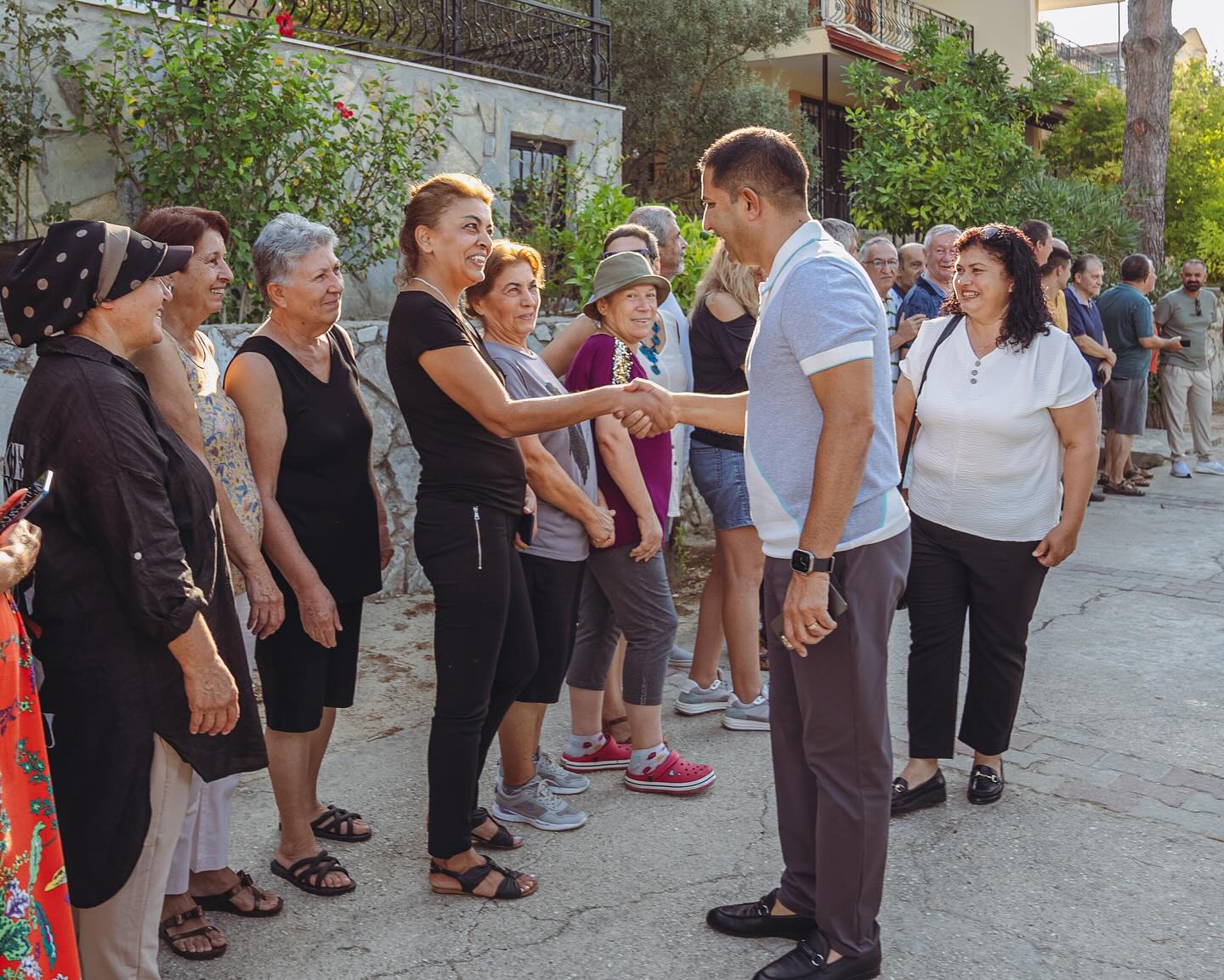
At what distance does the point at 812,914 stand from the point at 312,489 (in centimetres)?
193

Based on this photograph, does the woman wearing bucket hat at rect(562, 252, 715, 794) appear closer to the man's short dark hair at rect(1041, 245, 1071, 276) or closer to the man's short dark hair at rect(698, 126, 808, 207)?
the man's short dark hair at rect(698, 126, 808, 207)

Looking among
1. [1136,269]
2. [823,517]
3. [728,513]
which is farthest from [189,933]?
[1136,269]

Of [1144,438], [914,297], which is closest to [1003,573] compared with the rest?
[914,297]

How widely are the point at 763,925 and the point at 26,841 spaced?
199cm

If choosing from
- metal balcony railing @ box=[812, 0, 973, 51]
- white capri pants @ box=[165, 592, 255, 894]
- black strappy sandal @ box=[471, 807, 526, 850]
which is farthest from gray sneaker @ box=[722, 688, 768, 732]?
metal balcony railing @ box=[812, 0, 973, 51]

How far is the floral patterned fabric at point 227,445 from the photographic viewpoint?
3.49 metres

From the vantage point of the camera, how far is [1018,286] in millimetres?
4336

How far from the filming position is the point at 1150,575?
8.01 meters

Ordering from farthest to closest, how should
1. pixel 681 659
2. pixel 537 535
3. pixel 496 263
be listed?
pixel 681 659, pixel 537 535, pixel 496 263

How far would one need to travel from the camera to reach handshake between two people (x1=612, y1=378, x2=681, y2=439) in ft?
12.4

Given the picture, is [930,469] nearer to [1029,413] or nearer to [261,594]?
[1029,413]

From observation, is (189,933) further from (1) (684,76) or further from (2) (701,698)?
(1) (684,76)

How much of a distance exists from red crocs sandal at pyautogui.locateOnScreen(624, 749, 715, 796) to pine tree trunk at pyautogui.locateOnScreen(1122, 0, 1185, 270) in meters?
14.4

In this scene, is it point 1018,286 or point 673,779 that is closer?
point 1018,286
